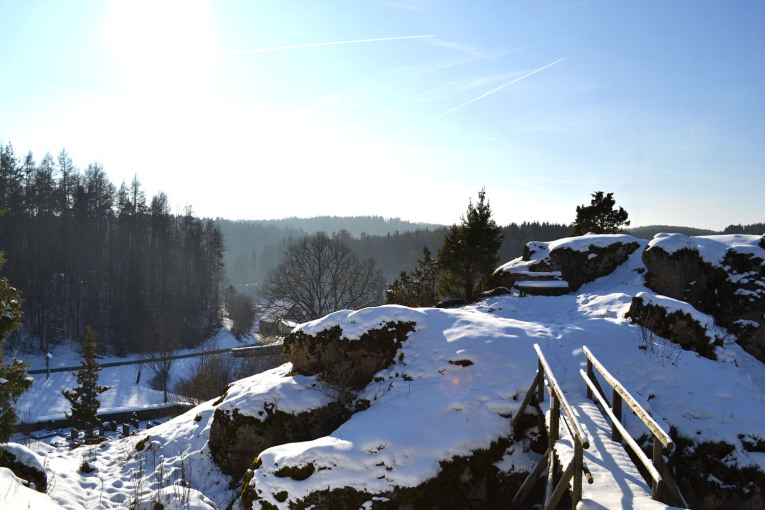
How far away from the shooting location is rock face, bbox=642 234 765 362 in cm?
1382

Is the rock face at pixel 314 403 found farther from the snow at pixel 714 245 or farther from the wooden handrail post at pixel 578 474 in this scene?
the snow at pixel 714 245

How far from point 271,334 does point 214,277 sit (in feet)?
160

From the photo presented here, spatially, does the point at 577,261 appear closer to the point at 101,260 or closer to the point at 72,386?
the point at 72,386

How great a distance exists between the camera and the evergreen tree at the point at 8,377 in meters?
8.71

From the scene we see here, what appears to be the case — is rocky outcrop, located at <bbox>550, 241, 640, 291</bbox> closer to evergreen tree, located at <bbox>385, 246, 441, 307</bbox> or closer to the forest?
evergreen tree, located at <bbox>385, 246, 441, 307</bbox>

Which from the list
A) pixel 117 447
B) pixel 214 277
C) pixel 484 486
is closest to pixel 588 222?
pixel 484 486

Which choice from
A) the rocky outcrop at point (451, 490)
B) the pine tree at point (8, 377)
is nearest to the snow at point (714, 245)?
the rocky outcrop at point (451, 490)

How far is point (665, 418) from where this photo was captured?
7.90 metres

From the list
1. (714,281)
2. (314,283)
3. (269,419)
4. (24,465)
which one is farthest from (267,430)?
(314,283)

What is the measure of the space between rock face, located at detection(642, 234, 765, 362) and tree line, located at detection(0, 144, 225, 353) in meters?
40.2

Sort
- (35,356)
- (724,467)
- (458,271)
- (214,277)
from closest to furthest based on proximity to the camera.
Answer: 1. (724,467)
2. (458,271)
3. (35,356)
4. (214,277)

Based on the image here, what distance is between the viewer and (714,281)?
14953 millimetres

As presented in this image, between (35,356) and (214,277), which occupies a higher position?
(214,277)

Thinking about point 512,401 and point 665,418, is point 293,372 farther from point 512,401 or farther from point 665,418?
point 665,418
